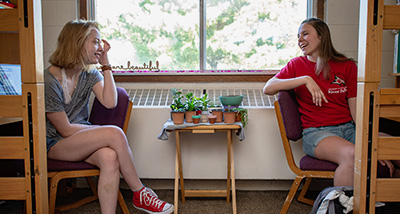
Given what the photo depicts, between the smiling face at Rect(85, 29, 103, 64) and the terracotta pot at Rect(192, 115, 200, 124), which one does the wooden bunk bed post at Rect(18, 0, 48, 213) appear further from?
the terracotta pot at Rect(192, 115, 200, 124)

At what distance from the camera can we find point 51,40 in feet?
10.1

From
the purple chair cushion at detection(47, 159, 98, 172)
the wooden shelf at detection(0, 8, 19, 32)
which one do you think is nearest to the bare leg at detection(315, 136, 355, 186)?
the purple chair cushion at detection(47, 159, 98, 172)

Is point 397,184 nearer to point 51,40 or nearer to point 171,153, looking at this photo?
point 171,153

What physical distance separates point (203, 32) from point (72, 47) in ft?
4.17

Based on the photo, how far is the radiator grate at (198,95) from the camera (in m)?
2.96

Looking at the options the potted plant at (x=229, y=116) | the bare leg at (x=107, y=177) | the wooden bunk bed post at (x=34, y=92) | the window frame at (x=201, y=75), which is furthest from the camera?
the window frame at (x=201, y=75)

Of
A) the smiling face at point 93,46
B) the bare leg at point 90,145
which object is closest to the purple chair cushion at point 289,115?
the bare leg at point 90,145

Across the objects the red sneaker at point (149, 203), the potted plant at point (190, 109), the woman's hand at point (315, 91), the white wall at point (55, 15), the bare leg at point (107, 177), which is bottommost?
the red sneaker at point (149, 203)

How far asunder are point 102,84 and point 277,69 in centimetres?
151

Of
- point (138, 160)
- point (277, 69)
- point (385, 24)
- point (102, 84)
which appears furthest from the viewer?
point (277, 69)

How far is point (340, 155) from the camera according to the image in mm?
2035

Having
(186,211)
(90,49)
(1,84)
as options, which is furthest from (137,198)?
(1,84)

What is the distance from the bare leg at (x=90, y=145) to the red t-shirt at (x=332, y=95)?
116 centimetres

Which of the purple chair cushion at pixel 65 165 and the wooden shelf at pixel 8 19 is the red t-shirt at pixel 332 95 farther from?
the wooden shelf at pixel 8 19
